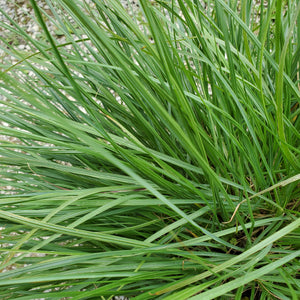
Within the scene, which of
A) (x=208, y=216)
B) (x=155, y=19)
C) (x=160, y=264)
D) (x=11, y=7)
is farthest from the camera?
(x=11, y=7)

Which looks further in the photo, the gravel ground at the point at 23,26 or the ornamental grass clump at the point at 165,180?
the gravel ground at the point at 23,26

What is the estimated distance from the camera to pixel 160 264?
0.56 metres

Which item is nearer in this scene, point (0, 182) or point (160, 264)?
point (160, 264)

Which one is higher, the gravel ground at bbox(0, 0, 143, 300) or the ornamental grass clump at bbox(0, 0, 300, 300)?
the gravel ground at bbox(0, 0, 143, 300)

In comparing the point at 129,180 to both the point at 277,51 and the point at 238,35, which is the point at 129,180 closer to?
the point at 277,51

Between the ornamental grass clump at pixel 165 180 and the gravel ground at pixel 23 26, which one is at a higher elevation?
the gravel ground at pixel 23 26

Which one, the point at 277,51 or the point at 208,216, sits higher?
the point at 277,51

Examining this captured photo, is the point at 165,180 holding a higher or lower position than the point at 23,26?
lower

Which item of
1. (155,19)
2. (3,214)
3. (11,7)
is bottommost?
(3,214)

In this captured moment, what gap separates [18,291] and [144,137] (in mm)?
484

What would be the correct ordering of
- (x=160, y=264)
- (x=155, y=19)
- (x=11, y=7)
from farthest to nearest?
1. (x=11, y=7)
2. (x=160, y=264)
3. (x=155, y=19)

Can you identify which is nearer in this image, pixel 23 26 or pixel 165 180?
pixel 165 180

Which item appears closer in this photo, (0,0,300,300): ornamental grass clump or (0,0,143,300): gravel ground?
(0,0,300,300): ornamental grass clump

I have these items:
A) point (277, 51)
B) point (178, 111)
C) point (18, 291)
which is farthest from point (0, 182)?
point (277, 51)
